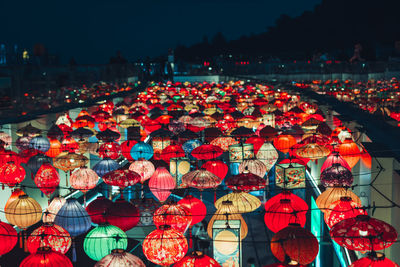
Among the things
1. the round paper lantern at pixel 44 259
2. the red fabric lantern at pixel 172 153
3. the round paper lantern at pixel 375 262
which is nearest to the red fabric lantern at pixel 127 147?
the red fabric lantern at pixel 172 153

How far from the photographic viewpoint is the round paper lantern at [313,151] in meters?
5.93

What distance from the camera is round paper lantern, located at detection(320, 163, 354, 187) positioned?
468 centimetres

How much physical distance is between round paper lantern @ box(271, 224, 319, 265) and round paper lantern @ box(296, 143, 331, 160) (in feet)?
8.59

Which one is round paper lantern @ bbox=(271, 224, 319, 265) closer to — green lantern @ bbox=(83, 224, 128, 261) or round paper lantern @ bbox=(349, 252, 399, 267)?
round paper lantern @ bbox=(349, 252, 399, 267)

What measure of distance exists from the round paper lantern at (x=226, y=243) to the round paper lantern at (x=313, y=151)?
2.06 metres

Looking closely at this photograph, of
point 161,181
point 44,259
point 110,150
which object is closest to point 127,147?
point 110,150

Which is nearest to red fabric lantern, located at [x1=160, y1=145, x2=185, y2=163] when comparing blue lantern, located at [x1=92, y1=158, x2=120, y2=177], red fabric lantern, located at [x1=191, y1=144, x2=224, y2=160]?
red fabric lantern, located at [x1=191, y1=144, x2=224, y2=160]

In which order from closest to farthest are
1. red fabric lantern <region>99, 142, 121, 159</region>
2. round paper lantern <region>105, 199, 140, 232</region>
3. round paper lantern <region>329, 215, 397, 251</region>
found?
round paper lantern <region>329, 215, 397, 251</region>
round paper lantern <region>105, 199, 140, 232</region>
red fabric lantern <region>99, 142, 121, 159</region>

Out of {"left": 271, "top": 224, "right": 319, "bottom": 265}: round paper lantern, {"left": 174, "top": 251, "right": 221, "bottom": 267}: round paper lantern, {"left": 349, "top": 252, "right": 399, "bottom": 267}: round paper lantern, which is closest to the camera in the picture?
{"left": 349, "top": 252, "right": 399, "bottom": 267}: round paper lantern

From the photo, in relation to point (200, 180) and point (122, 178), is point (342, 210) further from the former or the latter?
point (122, 178)

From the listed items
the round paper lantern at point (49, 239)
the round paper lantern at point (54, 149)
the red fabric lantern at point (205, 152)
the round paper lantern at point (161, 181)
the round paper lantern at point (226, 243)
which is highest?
the red fabric lantern at point (205, 152)

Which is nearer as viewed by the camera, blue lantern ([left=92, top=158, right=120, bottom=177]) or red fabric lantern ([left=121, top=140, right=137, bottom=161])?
blue lantern ([left=92, top=158, right=120, bottom=177])

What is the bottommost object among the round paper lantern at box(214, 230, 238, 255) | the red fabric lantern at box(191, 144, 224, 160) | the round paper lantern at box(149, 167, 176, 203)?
the round paper lantern at box(214, 230, 238, 255)

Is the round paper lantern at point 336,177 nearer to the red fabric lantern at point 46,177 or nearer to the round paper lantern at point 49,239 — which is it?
the round paper lantern at point 49,239
